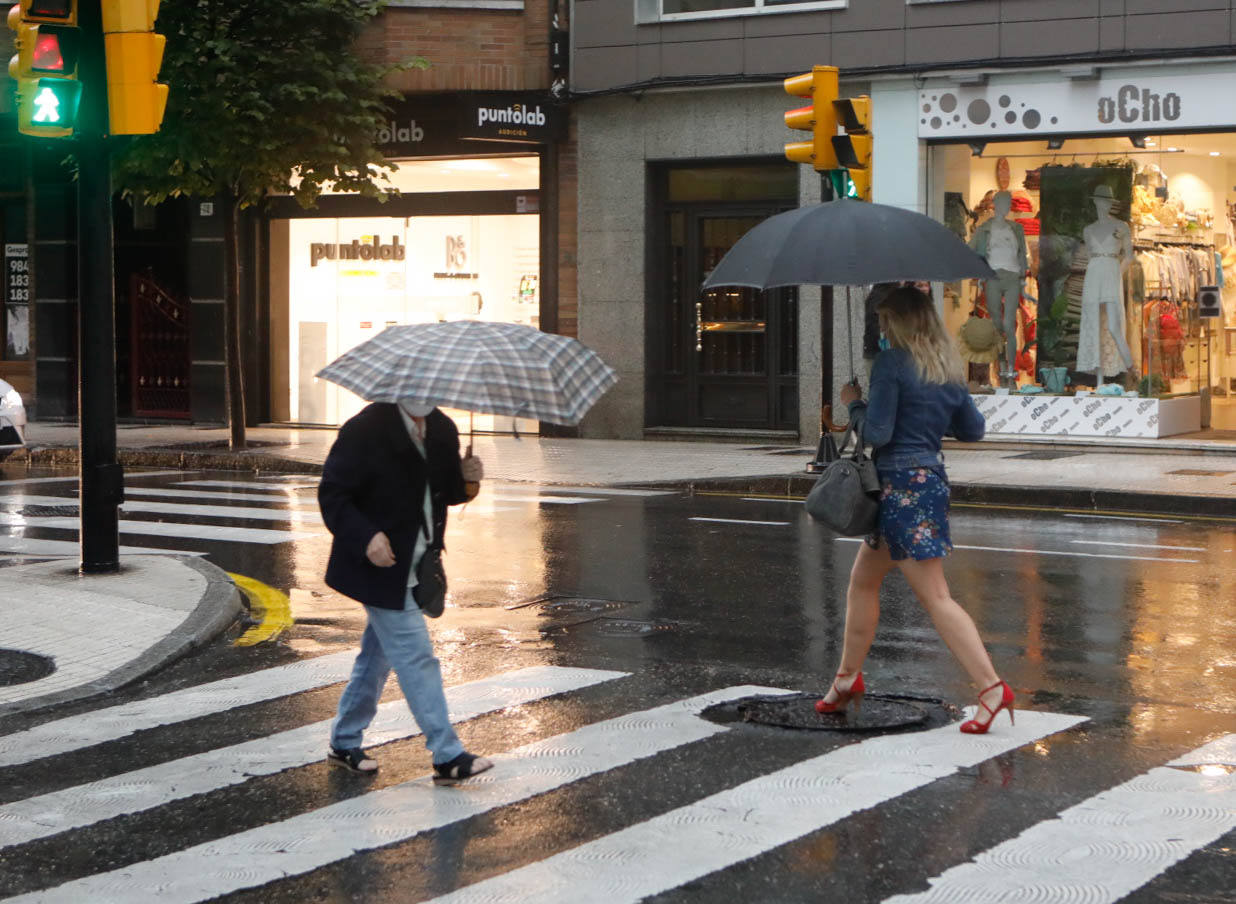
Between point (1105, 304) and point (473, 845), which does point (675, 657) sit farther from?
point (1105, 304)

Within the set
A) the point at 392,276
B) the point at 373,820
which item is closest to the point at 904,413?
the point at 373,820

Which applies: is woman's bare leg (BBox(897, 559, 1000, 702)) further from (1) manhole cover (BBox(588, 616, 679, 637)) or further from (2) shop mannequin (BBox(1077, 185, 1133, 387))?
(2) shop mannequin (BBox(1077, 185, 1133, 387))

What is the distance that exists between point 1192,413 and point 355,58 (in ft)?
33.5

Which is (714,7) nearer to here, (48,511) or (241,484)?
(241,484)

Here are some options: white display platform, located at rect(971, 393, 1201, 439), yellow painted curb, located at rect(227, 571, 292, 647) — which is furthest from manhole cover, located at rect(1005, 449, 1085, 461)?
yellow painted curb, located at rect(227, 571, 292, 647)

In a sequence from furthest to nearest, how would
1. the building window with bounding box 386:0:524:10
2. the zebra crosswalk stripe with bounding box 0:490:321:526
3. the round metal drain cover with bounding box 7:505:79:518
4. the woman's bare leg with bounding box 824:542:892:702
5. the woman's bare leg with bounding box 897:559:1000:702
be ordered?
the building window with bounding box 386:0:524:10
the round metal drain cover with bounding box 7:505:79:518
the zebra crosswalk stripe with bounding box 0:490:321:526
the woman's bare leg with bounding box 824:542:892:702
the woman's bare leg with bounding box 897:559:1000:702

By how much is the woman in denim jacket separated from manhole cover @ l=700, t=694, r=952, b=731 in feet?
0.98

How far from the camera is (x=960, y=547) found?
12.4m

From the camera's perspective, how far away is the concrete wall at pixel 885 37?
62.0ft

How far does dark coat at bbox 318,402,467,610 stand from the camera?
610 cm

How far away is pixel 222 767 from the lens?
6.49 meters

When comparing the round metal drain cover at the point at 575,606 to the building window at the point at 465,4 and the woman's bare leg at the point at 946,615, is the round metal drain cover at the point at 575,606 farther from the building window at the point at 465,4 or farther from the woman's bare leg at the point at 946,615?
the building window at the point at 465,4

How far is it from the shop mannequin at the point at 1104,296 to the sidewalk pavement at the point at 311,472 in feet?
3.40

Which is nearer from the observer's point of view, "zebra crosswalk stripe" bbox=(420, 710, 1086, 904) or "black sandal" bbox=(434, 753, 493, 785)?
"zebra crosswalk stripe" bbox=(420, 710, 1086, 904)
